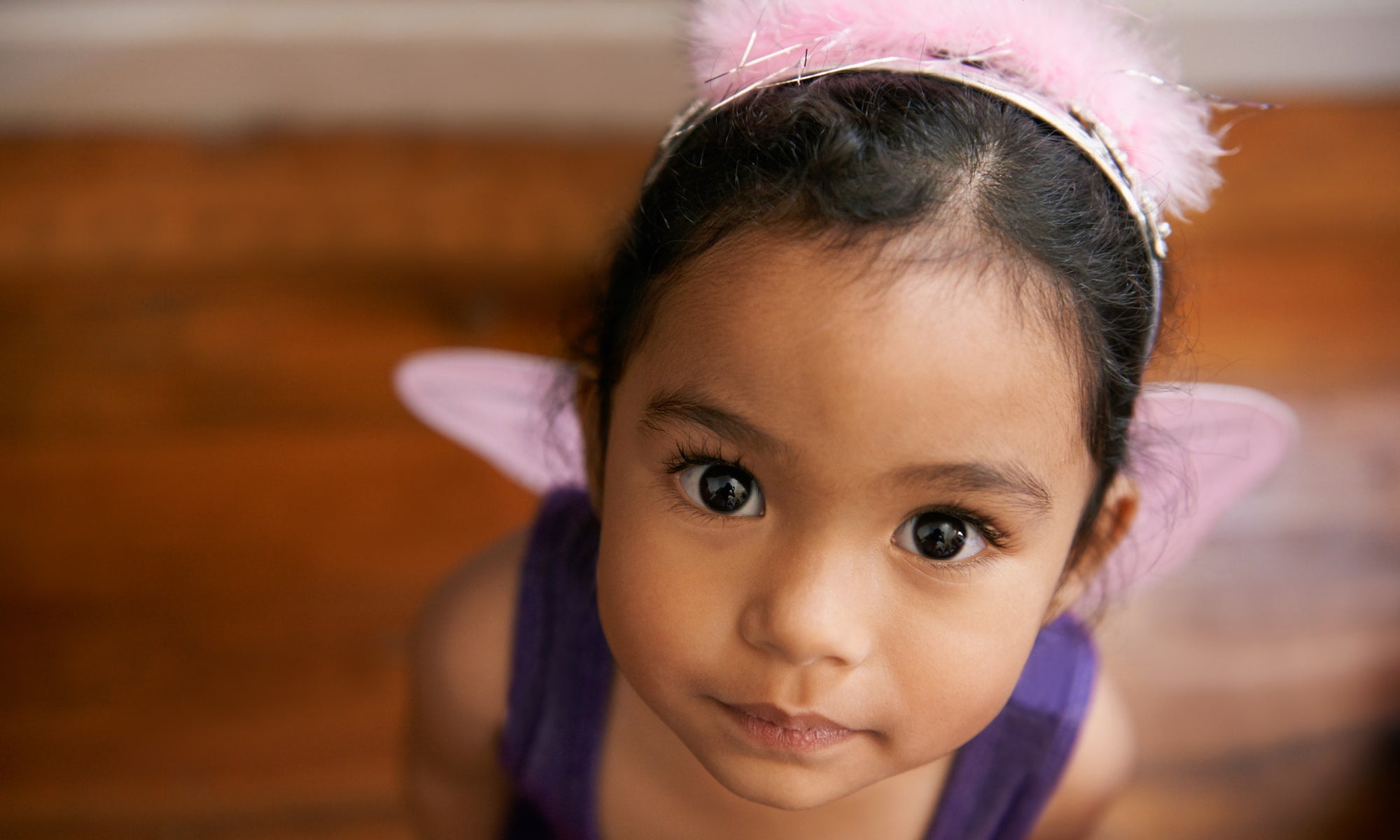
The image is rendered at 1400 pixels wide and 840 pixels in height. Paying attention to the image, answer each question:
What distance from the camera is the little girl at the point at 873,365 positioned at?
20.5 inches

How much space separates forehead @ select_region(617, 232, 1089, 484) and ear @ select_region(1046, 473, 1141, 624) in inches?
5.1

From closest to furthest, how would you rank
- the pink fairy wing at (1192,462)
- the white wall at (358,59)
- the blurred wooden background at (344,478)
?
the pink fairy wing at (1192,462) → the blurred wooden background at (344,478) → the white wall at (358,59)

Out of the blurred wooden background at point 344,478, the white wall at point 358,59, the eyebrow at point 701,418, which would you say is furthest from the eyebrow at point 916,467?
the white wall at point 358,59

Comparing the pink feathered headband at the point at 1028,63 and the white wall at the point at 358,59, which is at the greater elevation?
the pink feathered headband at the point at 1028,63

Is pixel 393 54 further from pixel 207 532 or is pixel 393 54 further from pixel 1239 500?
pixel 1239 500

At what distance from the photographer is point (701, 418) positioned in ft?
1.81

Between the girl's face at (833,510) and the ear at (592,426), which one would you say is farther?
the ear at (592,426)

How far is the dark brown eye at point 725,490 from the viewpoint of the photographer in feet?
1.86

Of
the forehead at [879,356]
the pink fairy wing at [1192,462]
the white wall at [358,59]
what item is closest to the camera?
the forehead at [879,356]

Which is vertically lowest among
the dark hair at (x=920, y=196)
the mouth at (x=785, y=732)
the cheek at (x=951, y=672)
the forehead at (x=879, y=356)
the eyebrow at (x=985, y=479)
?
the mouth at (x=785, y=732)

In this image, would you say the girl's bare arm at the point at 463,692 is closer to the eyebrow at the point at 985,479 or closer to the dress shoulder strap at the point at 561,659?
the dress shoulder strap at the point at 561,659

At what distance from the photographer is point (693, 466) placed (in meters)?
0.58

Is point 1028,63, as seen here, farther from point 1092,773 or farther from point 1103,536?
point 1092,773

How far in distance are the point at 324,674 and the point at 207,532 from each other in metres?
0.21
